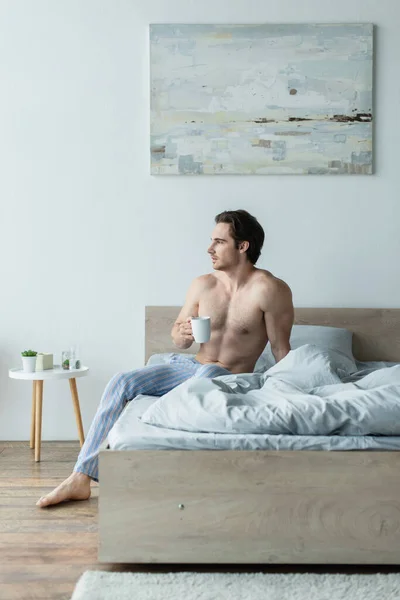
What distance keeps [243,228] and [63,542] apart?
1523mm

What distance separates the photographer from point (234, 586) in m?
1.99

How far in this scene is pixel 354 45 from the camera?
379cm

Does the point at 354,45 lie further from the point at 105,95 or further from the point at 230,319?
the point at 230,319

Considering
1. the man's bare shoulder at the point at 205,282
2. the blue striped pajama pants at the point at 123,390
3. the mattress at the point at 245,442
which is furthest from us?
the man's bare shoulder at the point at 205,282

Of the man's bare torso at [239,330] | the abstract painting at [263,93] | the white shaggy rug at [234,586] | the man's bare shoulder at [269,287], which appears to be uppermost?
the abstract painting at [263,93]

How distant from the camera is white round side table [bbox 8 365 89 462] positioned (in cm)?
348

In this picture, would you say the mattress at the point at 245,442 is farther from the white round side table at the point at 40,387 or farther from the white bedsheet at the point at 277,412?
the white round side table at the point at 40,387

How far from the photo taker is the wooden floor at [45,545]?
81.0 inches

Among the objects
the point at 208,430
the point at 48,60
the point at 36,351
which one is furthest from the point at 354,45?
the point at 208,430

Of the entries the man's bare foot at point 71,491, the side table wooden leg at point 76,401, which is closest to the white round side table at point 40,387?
the side table wooden leg at point 76,401

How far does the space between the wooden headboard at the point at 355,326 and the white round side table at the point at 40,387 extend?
397 millimetres

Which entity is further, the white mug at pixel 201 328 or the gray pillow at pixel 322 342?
the gray pillow at pixel 322 342

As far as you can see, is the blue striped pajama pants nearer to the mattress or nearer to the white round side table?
the mattress

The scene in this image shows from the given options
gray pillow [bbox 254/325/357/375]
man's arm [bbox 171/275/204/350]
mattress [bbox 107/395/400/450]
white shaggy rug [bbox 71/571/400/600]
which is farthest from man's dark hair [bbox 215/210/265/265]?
white shaggy rug [bbox 71/571/400/600]
